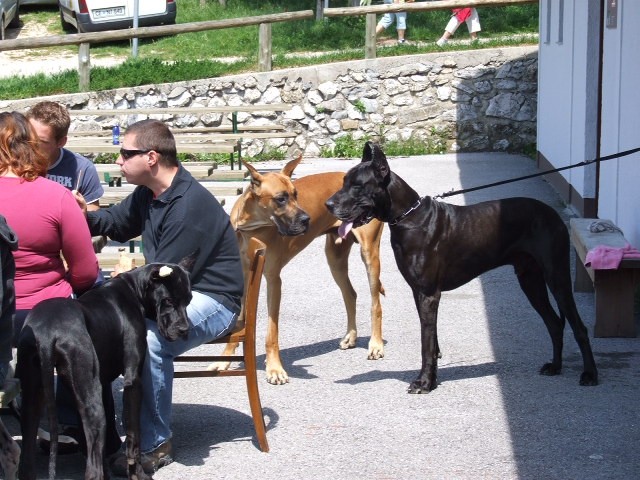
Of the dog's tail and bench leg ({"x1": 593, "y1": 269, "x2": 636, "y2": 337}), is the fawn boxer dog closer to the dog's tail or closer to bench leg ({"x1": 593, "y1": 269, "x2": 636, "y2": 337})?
bench leg ({"x1": 593, "y1": 269, "x2": 636, "y2": 337})

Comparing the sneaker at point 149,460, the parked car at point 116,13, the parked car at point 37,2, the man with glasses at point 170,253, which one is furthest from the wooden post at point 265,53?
the sneaker at point 149,460

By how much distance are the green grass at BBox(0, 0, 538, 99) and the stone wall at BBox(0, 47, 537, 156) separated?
1.63 feet

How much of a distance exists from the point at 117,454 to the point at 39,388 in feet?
2.66

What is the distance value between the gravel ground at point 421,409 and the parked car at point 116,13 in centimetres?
1552

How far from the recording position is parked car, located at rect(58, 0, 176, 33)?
22.9 meters

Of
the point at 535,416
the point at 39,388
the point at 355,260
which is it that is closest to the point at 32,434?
the point at 39,388

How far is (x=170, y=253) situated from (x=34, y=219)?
666 mm

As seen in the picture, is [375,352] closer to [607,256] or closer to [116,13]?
[607,256]

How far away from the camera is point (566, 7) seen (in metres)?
13.8

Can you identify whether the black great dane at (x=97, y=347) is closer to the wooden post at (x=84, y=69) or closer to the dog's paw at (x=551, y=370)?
the dog's paw at (x=551, y=370)

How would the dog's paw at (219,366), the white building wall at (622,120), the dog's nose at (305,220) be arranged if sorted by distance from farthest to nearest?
the white building wall at (622,120) → the dog's paw at (219,366) → the dog's nose at (305,220)

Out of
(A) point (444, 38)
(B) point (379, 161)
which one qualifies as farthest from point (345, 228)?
(A) point (444, 38)

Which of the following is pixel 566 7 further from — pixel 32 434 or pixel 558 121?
pixel 32 434

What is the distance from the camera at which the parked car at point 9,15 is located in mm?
24391
